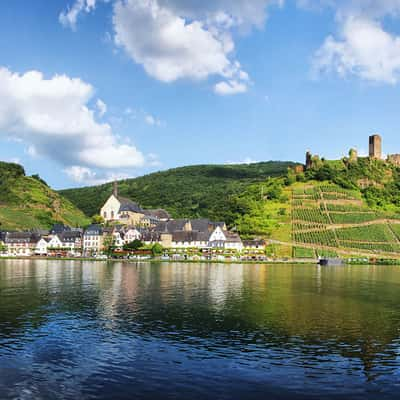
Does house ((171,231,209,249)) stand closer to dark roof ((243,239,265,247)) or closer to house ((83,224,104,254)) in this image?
dark roof ((243,239,265,247))

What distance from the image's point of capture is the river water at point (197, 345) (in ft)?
66.3

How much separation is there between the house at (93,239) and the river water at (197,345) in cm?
8213

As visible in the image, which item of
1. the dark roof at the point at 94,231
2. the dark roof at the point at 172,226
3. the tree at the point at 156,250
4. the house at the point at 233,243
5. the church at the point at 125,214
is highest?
the church at the point at 125,214

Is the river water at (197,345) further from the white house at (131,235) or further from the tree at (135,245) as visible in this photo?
the white house at (131,235)

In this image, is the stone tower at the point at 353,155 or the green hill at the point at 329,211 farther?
the stone tower at the point at 353,155

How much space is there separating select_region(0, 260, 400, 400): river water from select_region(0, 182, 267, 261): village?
69.1 m

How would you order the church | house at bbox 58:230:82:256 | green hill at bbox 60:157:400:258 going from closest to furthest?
green hill at bbox 60:157:400:258 < house at bbox 58:230:82:256 < the church

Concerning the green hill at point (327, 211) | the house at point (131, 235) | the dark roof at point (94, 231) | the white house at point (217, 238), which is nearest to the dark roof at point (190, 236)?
the white house at point (217, 238)

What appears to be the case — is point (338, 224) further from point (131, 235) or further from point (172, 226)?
point (131, 235)

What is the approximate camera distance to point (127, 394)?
63.6ft

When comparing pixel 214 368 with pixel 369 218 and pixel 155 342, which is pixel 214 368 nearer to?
pixel 155 342

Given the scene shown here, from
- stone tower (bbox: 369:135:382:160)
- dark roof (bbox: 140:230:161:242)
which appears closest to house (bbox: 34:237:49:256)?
dark roof (bbox: 140:230:161:242)

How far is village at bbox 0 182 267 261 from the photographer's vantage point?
118 m

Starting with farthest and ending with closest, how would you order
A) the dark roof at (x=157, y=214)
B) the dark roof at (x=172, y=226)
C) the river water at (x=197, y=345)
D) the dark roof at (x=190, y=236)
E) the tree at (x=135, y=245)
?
the dark roof at (x=157, y=214) < the dark roof at (x=172, y=226) < the dark roof at (x=190, y=236) < the tree at (x=135, y=245) < the river water at (x=197, y=345)
